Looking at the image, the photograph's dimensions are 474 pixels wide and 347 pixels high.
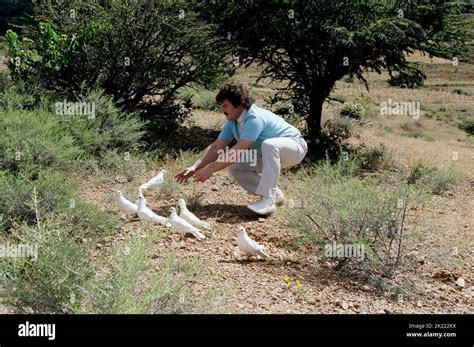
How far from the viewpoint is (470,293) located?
15.5 feet

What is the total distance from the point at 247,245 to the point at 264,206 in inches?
47.1

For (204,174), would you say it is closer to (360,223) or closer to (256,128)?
(256,128)

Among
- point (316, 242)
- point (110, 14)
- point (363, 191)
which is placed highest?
point (110, 14)

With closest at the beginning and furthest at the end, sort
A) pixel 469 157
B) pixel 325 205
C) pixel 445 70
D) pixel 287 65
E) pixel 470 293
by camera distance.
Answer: pixel 470 293 → pixel 325 205 → pixel 287 65 → pixel 469 157 → pixel 445 70

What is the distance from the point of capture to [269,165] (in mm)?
5879

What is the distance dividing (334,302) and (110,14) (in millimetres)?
6938

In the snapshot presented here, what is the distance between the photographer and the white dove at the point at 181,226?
523cm

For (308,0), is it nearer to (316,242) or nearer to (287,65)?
(287,65)

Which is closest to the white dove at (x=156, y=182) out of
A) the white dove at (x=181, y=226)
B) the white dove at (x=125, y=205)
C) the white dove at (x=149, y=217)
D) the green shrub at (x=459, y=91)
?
the white dove at (x=125, y=205)

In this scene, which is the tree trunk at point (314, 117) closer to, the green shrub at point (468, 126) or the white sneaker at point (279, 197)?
the white sneaker at point (279, 197)

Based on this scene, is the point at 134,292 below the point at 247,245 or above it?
above

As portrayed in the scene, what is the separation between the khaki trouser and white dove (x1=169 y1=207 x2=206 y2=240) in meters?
0.93

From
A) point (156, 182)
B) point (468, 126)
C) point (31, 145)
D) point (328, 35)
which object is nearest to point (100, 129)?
point (31, 145)

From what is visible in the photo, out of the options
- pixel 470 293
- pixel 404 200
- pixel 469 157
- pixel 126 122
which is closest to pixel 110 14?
pixel 126 122
